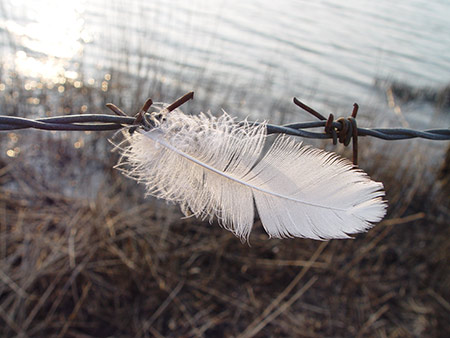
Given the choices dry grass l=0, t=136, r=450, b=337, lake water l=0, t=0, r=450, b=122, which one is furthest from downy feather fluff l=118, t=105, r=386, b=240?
lake water l=0, t=0, r=450, b=122

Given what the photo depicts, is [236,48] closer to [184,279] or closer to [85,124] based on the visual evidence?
[184,279]

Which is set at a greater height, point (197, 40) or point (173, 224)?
point (197, 40)

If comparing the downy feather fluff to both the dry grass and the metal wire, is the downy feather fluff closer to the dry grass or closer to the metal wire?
the metal wire

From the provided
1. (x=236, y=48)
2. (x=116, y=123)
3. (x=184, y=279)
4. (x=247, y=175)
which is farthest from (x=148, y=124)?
(x=236, y=48)

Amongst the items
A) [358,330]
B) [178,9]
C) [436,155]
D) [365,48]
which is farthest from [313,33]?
[358,330]

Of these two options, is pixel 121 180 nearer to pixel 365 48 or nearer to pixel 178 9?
pixel 178 9

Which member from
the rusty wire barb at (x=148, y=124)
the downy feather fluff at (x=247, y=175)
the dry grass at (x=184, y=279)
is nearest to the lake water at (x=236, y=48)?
the dry grass at (x=184, y=279)
